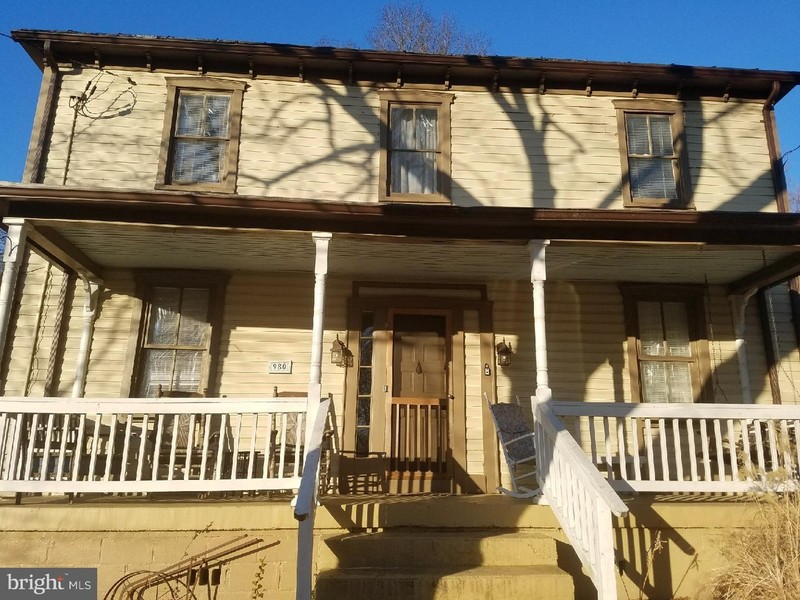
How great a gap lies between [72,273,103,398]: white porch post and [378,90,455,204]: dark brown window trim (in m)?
3.46

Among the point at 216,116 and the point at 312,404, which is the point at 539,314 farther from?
the point at 216,116

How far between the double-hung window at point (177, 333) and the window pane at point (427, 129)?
3.04 metres

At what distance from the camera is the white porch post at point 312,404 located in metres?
3.46

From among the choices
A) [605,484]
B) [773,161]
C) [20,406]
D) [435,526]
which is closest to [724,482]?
[605,484]

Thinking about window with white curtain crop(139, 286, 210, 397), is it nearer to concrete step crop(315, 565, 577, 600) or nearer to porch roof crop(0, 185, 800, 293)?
porch roof crop(0, 185, 800, 293)

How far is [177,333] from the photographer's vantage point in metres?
6.91

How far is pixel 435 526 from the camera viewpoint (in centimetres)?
456

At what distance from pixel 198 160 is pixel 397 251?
2.93m

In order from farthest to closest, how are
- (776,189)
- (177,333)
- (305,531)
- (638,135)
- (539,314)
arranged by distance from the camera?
(638,135)
(776,189)
(177,333)
(539,314)
(305,531)

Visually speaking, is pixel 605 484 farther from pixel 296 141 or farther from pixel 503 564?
pixel 296 141

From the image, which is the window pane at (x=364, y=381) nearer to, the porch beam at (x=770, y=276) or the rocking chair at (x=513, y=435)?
the rocking chair at (x=513, y=435)

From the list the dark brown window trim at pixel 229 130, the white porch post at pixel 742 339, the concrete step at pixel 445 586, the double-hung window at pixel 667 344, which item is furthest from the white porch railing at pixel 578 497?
the dark brown window trim at pixel 229 130

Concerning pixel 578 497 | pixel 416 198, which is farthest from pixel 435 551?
pixel 416 198

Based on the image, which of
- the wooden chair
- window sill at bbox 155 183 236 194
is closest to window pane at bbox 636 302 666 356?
the wooden chair
